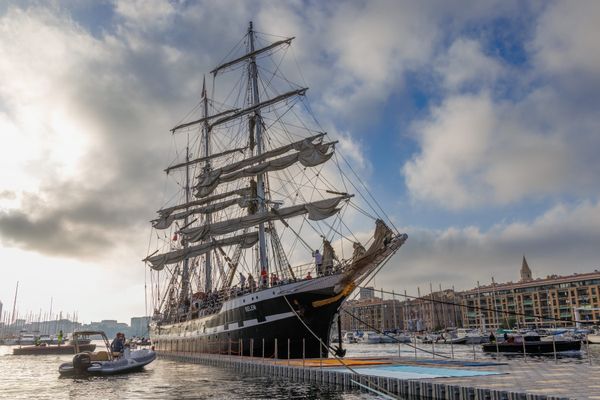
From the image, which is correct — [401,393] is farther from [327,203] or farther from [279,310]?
[327,203]

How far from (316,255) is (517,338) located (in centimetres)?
2859

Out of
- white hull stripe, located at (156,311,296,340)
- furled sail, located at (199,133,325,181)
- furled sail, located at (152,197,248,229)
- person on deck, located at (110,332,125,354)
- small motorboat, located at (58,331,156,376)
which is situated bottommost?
small motorboat, located at (58,331,156,376)

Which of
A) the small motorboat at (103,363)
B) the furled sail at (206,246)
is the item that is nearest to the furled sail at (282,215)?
the furled sail at (206,246)

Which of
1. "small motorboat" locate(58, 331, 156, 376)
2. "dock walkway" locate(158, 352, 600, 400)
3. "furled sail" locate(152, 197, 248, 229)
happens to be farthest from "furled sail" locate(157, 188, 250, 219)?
"dock walkway" locate(158, 352, 600, 400)

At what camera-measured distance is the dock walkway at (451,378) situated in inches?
567

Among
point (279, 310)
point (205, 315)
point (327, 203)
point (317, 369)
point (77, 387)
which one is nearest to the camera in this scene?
point (317, 369)

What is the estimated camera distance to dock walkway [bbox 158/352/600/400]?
567 inches

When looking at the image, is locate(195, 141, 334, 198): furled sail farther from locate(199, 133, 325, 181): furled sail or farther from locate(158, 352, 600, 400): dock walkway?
locate(158, 352, 600, 400): dock walkway

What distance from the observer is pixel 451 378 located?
58.0 feet

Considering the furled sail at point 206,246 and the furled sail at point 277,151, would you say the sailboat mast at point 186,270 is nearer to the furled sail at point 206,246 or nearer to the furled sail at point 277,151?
the furled sail at point 206,246

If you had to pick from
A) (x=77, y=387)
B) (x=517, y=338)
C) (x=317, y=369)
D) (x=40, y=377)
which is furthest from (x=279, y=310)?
(x=517, y=338)

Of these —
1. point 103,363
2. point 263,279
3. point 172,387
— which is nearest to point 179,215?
point 263,279

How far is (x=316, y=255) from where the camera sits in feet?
105

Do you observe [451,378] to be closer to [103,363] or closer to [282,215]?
[103,363]
